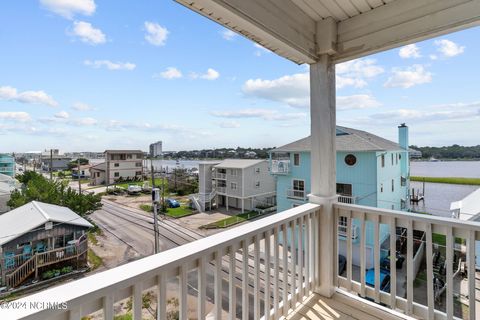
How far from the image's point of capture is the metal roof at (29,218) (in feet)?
3.39

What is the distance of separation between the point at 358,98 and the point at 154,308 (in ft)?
7.45

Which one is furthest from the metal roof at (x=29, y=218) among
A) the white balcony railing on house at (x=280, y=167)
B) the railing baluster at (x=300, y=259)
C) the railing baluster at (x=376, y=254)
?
the railing baluster at (x=376, y=254)

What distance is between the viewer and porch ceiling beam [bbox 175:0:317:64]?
1.28 meters

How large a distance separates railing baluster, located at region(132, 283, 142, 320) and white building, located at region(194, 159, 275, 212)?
3.52 ft

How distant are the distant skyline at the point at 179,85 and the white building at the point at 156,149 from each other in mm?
60

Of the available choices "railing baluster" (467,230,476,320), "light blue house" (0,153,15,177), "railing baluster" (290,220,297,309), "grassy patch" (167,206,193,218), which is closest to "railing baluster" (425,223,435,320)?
"railing baluster" (467,230,476,320)

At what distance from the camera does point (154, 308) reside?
966 mm

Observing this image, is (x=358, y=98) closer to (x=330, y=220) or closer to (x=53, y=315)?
(x=330, y=220)

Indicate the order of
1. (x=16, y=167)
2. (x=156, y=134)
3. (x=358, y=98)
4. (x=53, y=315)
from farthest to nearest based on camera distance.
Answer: (x=358, y=98) < (x=156, y=134) < (x=16, y=167) < (x=53, y=315)

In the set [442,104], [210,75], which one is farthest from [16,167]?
[442,104]

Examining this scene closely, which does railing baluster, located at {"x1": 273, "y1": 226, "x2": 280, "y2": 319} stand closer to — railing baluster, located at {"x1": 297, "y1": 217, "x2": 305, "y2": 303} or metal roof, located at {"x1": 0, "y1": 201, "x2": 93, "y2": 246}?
railing baluster, located at {"x1": 297, "y1": 217, "x2": 305, "y2": 303}

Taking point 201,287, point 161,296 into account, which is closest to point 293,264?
point 201,287

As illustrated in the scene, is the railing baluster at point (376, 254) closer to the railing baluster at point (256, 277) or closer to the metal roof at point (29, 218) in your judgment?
the railing baluster at point (256, 277)

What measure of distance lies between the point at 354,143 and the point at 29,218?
351 cm
